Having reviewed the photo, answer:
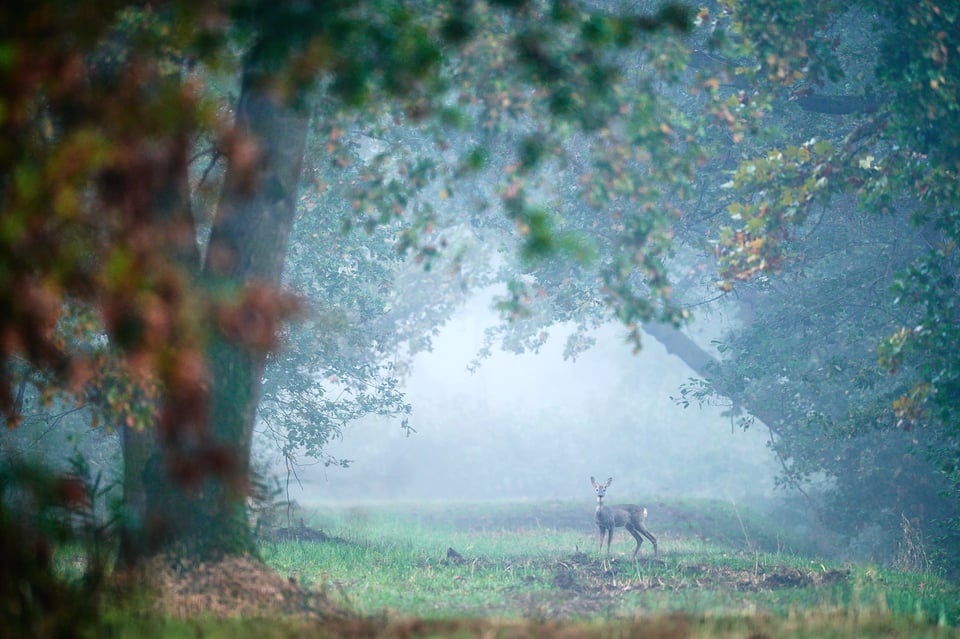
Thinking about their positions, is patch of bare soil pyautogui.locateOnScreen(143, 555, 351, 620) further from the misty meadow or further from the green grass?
the green grass

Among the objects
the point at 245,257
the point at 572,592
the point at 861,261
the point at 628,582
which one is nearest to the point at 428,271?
the point at 245,257

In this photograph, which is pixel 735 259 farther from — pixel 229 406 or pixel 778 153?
pixel 229 406

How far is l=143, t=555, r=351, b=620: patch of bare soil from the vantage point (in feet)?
24.2

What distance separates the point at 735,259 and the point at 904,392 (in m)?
3.90

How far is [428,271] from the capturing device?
12.9 meters

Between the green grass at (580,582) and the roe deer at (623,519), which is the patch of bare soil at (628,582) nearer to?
the green grass at (580,582)

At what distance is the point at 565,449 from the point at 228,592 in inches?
1978

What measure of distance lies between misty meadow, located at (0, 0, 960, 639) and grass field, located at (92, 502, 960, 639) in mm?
94

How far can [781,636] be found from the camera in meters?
6.82

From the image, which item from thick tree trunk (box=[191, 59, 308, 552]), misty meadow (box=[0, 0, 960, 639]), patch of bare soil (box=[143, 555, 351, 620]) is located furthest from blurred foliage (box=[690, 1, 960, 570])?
patch of bare soil (box=[143, 555, 351, 620])

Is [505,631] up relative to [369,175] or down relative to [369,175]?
down

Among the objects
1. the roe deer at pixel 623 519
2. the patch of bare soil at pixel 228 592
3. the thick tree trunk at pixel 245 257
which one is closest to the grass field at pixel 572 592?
the patch of bare soil at pixel 228 592

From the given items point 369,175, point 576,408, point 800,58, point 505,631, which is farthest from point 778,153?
point 576,408

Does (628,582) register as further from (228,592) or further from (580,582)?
(228,592)
